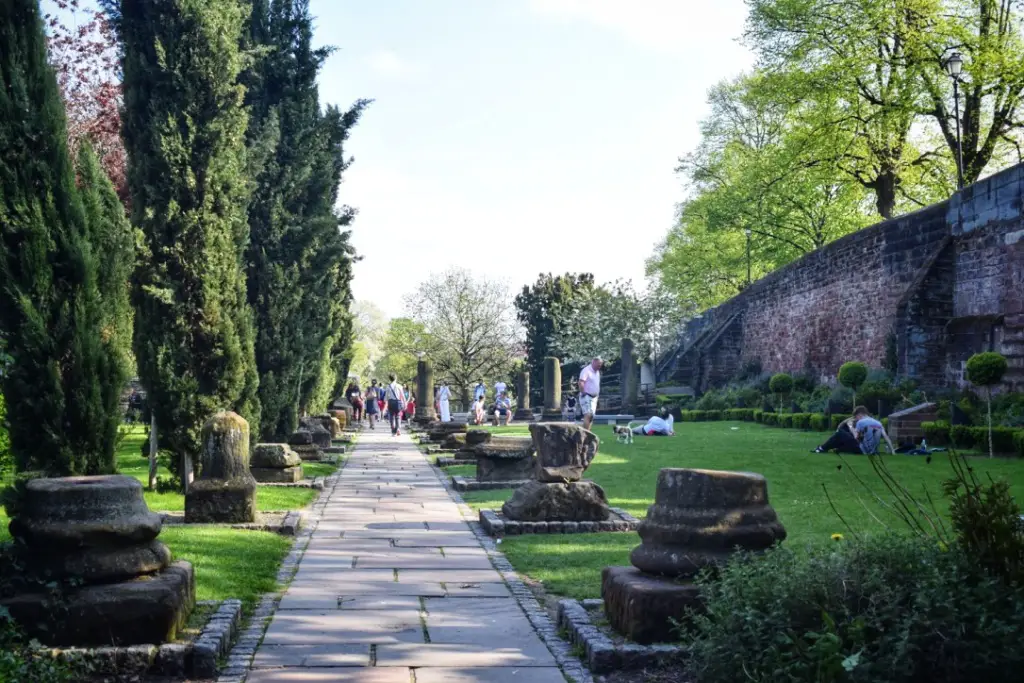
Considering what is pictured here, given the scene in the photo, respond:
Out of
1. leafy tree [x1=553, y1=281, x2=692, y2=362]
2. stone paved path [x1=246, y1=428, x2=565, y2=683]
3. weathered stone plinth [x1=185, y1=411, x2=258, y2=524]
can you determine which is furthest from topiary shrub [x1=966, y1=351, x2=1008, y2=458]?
leafy tree [x1=553, y1=281, x2=692, y2=362]

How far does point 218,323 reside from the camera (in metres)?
12.1

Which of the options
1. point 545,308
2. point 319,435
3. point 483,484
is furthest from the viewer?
point 545,308

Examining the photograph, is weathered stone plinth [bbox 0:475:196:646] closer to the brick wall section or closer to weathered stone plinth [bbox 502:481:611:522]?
weathered stone plinth [bbox 502:481:611:522]

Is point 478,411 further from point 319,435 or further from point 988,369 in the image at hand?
point 988,369

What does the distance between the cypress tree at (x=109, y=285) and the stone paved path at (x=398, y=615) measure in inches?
78.9

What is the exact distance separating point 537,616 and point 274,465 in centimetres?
811

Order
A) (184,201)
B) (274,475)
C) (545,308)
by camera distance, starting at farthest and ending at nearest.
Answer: (545,308), (274,475), (184,201)

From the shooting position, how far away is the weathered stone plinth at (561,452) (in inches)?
376

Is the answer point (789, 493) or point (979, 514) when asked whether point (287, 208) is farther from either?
point (979, 514)

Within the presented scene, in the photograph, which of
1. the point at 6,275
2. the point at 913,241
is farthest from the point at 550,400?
the point at 6,275

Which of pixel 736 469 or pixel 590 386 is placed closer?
pixel 736 469

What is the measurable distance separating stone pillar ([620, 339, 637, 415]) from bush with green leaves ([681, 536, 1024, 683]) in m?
28.3

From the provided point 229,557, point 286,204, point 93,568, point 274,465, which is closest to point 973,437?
point 274,465

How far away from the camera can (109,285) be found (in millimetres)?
8094
